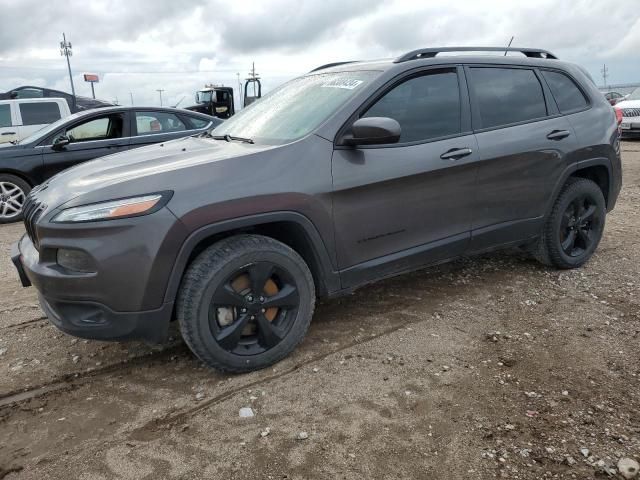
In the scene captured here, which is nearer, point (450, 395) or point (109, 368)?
point (450, 395)

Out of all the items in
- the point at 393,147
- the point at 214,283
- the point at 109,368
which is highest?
the point at 393,147

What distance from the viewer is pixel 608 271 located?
432cm

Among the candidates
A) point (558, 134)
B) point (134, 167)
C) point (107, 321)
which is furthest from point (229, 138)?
point (558, 134)

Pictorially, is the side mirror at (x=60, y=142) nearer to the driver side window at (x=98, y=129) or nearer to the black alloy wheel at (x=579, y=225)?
the driver side window at (x=98, y=129)

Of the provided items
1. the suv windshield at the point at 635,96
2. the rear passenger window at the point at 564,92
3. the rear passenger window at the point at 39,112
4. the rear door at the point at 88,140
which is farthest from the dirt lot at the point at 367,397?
the suv windshield at the point at 635,96

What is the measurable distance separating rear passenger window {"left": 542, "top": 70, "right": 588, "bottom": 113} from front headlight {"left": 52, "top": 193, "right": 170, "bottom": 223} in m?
3.15

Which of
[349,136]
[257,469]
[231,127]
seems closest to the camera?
[257,469]

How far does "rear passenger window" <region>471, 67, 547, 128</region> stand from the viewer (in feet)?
11.9

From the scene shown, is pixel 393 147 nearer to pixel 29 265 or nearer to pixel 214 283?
pixel 214 283

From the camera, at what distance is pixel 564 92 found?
4098mm

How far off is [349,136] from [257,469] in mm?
1813

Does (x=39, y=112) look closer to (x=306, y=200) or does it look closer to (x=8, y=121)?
(x=8, y=121)

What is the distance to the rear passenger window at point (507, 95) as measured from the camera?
143 inches

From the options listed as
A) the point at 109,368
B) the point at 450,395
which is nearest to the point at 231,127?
the point at 109,368
